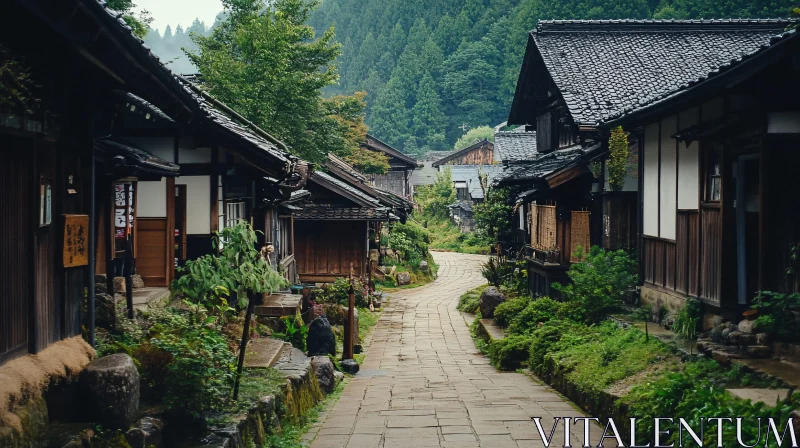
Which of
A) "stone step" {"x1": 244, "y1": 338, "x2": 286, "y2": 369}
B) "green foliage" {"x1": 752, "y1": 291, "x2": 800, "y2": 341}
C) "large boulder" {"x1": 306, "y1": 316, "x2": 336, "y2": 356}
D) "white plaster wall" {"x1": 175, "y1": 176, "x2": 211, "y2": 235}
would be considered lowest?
"large boulder" {"x1": 306, "y1": 316, "x2": 336, "y2": 356}

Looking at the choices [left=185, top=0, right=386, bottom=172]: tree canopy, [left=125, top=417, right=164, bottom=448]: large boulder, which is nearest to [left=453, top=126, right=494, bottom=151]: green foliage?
[left=185, top=0, right=386, bottom=172]: tree canopy

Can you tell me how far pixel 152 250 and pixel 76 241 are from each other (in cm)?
529

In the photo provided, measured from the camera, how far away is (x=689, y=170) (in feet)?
43.2

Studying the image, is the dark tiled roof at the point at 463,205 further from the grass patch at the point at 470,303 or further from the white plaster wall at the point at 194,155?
the white plaster wall at the point at 194,155

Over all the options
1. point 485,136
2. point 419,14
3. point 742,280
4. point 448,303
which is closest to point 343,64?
point 419,14

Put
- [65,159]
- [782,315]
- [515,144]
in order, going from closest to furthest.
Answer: [65,159]
[782,315]
[515,144]

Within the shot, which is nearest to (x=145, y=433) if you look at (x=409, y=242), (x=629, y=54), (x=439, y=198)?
(x=629, y=54)

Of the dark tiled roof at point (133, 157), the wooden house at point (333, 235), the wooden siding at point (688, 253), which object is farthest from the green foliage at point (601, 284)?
the wooden house at point (333, 235)

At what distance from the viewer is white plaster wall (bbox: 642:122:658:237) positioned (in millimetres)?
15062

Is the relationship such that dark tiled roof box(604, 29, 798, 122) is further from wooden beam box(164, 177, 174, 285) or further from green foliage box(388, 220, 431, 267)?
green foliage box(388, 220, 431, 267)

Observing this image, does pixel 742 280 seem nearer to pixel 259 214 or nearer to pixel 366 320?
pixel 259 214

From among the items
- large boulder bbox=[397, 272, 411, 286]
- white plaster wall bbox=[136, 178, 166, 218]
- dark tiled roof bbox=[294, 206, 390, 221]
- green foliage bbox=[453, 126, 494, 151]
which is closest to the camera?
white plaster wall bbox=[136, 178, 166, 218]

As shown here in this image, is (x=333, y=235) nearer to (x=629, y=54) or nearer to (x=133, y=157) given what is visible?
(x=629, y=54)

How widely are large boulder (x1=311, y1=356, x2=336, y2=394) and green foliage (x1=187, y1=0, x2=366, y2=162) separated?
10.7 meters
